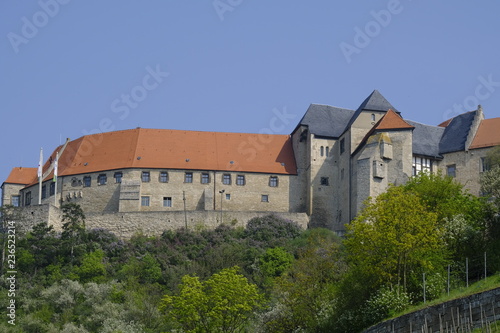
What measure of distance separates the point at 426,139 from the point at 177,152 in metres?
20.0

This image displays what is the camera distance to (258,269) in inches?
2879

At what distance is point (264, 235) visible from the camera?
260ft

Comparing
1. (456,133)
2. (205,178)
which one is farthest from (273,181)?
(456,133)

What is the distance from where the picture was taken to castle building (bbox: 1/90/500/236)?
259ft

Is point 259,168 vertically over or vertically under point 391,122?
under

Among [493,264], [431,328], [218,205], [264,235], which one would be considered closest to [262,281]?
[264,235]

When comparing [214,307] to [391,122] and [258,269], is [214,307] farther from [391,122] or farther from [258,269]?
[391,122]

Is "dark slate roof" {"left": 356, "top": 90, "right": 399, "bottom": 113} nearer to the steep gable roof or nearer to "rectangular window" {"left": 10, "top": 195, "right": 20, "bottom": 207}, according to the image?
the steep gable roof

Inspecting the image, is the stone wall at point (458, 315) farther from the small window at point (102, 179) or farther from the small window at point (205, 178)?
the small window at point (102, 179)

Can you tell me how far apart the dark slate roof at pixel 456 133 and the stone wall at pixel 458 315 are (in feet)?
152

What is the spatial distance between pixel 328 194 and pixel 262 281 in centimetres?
1400

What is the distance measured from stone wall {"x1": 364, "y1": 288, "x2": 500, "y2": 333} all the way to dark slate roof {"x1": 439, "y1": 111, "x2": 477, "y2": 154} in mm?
46218

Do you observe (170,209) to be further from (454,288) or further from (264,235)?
(454,288)

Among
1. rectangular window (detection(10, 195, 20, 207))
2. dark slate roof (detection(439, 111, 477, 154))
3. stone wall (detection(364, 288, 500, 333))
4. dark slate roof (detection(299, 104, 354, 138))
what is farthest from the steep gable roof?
stone wall (detection(364, 288, 500, 333))
